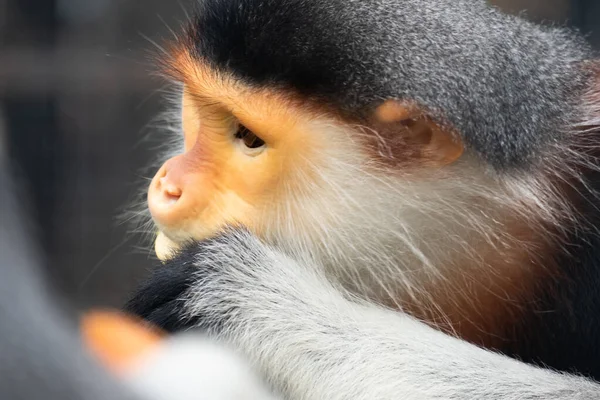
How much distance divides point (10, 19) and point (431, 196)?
1891 millimetres

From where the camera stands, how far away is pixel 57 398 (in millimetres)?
562

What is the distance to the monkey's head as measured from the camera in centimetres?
137

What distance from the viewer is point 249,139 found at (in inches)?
56.6

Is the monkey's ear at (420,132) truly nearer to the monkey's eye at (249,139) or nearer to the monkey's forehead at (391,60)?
the monkey's forehead at (391,60)

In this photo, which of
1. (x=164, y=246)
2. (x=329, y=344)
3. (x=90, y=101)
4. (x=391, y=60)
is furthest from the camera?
(x=90, y=101)

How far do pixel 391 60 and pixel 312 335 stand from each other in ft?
1.44

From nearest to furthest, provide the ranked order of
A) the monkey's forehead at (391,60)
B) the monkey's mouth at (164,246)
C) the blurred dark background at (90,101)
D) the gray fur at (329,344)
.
A: the gray fur at (329,344) → the monkey's forehead at (391,60) → the monkey's mouth at (164,246) → the blurred dark background at (90,101)

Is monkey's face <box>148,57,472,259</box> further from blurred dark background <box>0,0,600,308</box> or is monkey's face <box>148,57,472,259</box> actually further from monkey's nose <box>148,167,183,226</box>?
blurred dark background <box>0,0,600,308</box>

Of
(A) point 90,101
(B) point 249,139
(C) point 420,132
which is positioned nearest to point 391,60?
(C) point 420,132

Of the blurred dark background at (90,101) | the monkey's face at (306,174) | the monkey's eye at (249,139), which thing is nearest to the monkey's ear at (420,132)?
the monkey's face at (306,174)

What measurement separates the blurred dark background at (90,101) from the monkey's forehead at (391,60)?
141 cm

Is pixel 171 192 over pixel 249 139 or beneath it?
beneath

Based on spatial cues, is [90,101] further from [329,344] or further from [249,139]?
[329,344]

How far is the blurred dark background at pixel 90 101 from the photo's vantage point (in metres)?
2.92
